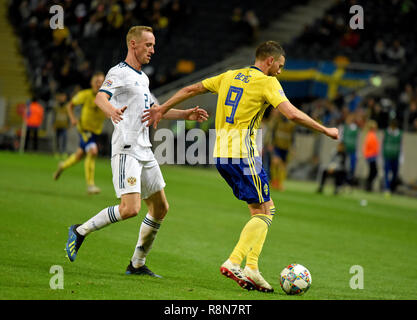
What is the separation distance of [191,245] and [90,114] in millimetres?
5851

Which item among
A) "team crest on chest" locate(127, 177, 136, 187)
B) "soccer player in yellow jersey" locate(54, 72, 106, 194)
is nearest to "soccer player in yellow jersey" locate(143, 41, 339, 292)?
"team crest on chest" locate(127, 177, 136, 187)

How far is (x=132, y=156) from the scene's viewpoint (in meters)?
7.27

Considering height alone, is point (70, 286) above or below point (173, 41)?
below

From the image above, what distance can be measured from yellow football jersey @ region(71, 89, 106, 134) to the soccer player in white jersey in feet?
25.0

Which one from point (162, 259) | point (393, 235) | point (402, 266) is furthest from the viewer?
point (393, 235)

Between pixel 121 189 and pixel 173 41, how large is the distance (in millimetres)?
27779

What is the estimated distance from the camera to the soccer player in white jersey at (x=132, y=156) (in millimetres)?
7184

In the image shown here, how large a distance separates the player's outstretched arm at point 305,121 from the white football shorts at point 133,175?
62.0 inches

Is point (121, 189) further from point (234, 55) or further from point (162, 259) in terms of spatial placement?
point (234, 55)

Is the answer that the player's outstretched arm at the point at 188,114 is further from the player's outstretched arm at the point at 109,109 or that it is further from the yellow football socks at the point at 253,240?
the yellow football socks at the point at 253,240

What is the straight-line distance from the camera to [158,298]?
6.25 m

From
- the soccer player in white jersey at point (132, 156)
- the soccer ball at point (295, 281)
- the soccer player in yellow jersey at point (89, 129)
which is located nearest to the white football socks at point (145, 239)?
the soccer player in white jersey at point (132, 156)

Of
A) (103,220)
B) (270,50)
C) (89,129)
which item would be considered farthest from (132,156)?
(89,129)

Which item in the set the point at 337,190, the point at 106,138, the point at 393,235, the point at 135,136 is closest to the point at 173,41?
the point at 106,138
